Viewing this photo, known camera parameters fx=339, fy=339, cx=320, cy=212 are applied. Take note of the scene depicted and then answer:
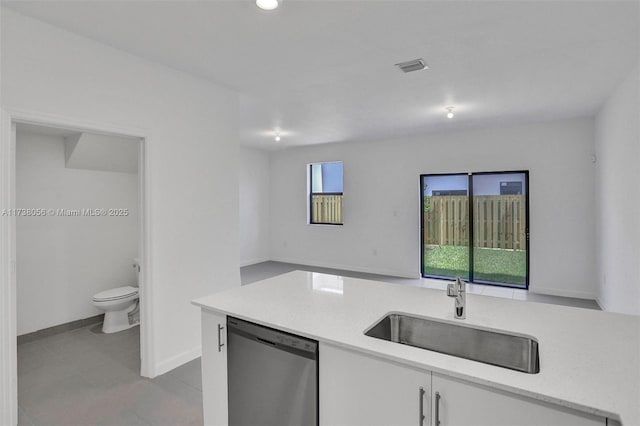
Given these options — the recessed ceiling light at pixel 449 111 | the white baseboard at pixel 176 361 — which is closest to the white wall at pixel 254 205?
the white baseboard at pixel 176 361

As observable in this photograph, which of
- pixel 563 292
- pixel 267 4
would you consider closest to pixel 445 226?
pixel 563 292

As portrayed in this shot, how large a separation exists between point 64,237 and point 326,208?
185 inches

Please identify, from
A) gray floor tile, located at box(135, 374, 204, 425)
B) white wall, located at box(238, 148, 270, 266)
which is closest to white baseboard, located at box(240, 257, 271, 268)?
white wall, located at box(238, 148, 270, 266)

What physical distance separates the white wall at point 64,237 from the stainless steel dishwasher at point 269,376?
293 cm

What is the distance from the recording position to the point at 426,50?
2623 mm

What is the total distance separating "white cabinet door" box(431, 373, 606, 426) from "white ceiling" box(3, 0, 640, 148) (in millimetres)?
2020

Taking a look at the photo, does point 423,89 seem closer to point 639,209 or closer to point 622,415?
point 639,209

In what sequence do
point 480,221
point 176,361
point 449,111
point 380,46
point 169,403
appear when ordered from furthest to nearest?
point 480,221
point 449,111
point 176,361
point 380,46
point 169,403

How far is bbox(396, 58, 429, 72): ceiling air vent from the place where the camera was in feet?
9.27

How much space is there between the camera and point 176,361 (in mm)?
2943

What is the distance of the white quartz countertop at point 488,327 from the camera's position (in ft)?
3.40

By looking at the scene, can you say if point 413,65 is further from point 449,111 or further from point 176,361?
point 176,361

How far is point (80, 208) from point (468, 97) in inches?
180

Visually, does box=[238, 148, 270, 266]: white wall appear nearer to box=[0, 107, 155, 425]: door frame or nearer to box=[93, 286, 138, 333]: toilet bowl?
→ box=[93, 286, 138, 333]: toilet bowl
